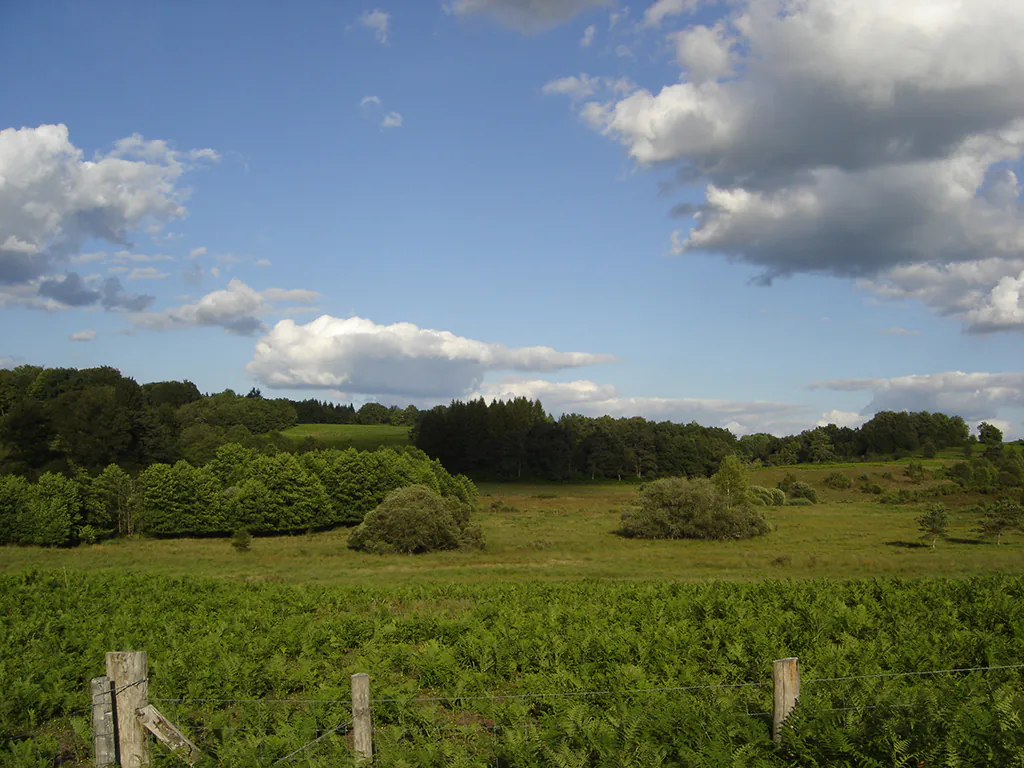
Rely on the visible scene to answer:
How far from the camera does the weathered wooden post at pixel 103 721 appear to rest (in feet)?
24.3

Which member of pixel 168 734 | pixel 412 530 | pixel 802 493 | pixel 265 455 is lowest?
pixel 802 493

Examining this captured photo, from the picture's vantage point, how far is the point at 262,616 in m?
20.1

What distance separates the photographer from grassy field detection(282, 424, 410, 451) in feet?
422

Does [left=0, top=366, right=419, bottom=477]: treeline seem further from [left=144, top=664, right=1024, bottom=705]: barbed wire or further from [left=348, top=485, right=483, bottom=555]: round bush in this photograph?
[left=144, top=664, right=1024, bottom=705]: barbed wire

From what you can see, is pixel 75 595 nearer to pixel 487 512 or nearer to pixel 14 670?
pixel 14 670

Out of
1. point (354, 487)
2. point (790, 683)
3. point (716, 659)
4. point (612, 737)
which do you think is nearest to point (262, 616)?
point (716, 659)

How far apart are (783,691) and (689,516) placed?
5295 centimetres

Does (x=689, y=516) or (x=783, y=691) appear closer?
(x=783, y=691)

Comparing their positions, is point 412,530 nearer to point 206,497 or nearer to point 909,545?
point 206,497

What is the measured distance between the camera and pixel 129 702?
7.45m

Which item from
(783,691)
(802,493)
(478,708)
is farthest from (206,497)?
(802,493)

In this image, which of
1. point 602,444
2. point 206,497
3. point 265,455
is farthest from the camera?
point 602,444

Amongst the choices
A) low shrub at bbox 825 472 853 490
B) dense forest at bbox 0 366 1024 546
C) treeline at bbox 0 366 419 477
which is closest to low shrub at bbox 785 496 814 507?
dense forest at bbox 0 366 1024 546

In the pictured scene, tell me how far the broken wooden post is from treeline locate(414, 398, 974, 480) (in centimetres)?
11550
